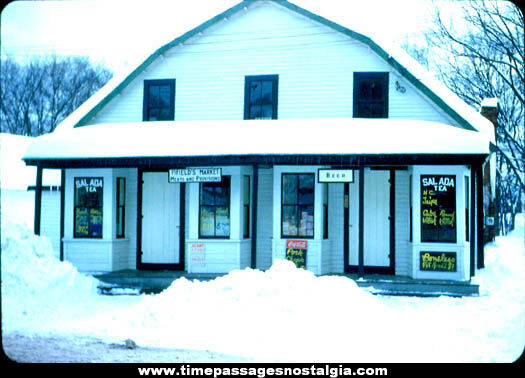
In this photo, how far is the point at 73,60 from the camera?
123 ft

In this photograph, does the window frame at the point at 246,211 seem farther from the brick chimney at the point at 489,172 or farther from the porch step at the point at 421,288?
the brick chimney at the point at 489,172

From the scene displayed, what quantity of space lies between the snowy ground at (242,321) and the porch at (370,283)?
466 mm

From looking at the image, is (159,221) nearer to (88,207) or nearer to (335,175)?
(88,207)

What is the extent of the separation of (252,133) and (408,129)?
3560mm

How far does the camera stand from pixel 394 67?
14.8 metres

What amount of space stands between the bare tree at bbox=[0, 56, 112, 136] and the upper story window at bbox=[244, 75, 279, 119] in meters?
23.6

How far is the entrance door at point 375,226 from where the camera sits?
47.9ft

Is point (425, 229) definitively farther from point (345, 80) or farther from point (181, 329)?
point (181, 329)

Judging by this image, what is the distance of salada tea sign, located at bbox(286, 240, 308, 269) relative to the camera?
1419cm

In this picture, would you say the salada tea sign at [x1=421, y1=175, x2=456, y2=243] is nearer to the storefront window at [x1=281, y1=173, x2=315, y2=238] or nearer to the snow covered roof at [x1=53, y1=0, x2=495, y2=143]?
the snow covered roof at [x1=53, y1=0, x2=495, y2=143]

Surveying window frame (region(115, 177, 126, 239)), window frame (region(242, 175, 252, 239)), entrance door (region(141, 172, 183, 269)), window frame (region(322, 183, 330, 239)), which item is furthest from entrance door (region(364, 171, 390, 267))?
window frame (region(115, 177, 126, 239))

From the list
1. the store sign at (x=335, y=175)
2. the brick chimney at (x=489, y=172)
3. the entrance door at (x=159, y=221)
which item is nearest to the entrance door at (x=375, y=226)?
the store sign at (x=335, y=175)

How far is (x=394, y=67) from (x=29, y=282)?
10089 mm
